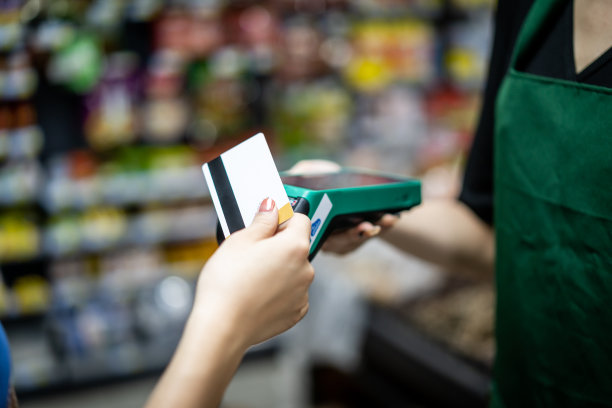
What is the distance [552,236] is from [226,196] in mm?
514

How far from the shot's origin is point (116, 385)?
2.64m

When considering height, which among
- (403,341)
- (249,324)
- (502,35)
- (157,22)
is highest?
(157,22)

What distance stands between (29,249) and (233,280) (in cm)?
261

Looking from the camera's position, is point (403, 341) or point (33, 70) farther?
point (33, 70)

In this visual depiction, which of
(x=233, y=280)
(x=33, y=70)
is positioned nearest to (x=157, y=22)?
(x=33, y=70)

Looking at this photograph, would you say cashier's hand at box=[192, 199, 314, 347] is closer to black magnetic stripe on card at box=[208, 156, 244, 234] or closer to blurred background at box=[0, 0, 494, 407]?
black magnetic stripe on card at box=[208, 156, 244, 234]

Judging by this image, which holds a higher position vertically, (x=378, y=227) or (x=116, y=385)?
(x=378, y=227)

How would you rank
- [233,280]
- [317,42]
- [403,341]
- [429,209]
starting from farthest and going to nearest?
[317,42]
[403,341]
[429,209]
[233,280]

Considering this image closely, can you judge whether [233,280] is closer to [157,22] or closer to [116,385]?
[116,385]

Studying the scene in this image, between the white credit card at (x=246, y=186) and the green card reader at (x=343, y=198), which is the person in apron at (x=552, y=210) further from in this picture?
the white credit card at (x=246, y=186)

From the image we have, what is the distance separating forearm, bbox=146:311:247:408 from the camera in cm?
55

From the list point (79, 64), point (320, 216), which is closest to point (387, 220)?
point (320, 216)

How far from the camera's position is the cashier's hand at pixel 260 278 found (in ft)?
1.93

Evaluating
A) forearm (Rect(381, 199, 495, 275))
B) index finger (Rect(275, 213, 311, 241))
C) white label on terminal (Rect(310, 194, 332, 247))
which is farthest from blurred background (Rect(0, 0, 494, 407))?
index finger (Rect(275, 213, 311, 241))
